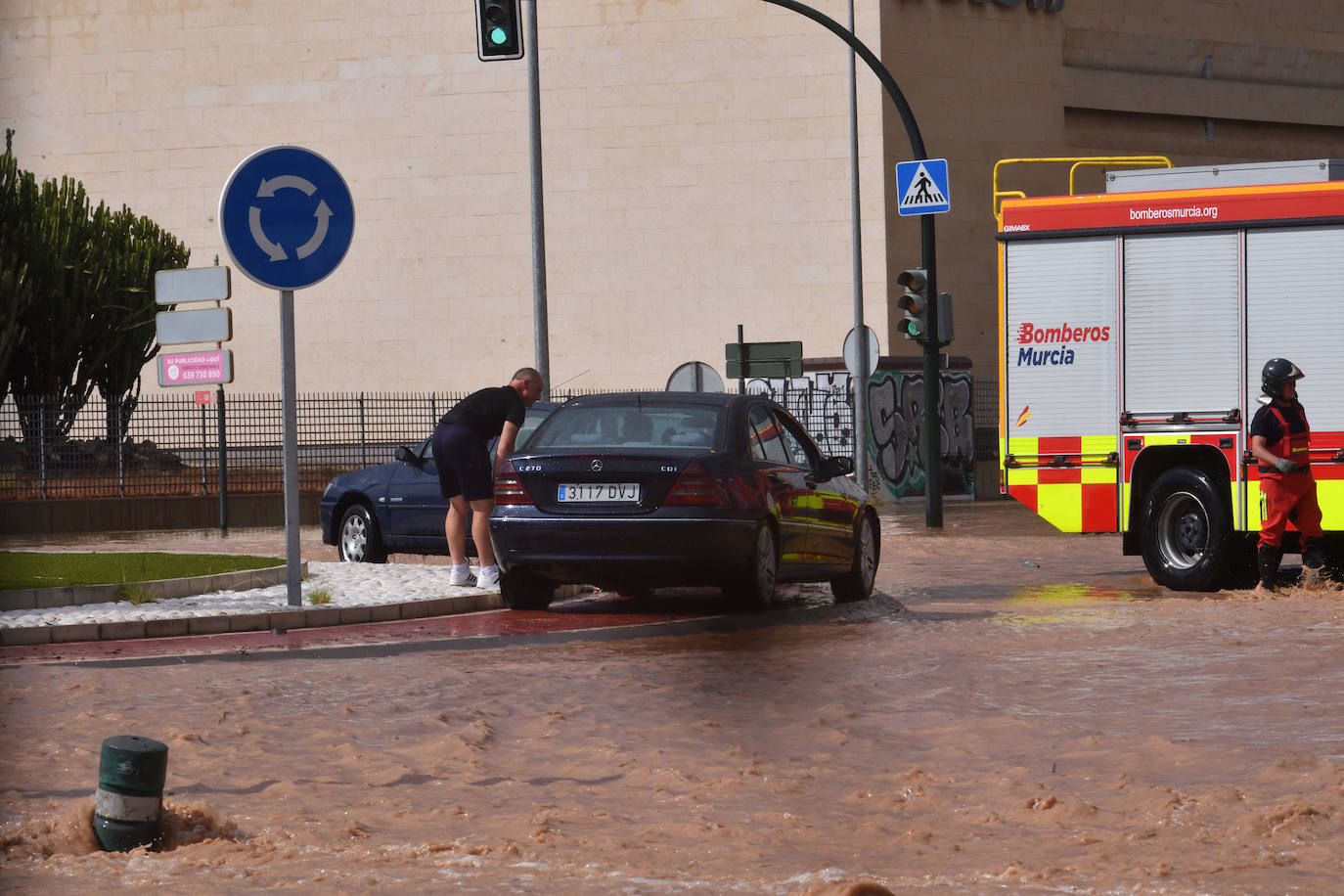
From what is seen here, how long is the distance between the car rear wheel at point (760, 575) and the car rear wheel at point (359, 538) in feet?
17.7

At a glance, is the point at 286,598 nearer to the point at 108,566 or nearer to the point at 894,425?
the point at 108,566

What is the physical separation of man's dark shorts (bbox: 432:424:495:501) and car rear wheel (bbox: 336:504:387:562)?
349 centimetres

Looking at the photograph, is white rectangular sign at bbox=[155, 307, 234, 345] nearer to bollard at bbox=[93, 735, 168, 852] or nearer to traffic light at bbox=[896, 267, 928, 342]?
traffic light at bbox=[896, 267, 928, 342]

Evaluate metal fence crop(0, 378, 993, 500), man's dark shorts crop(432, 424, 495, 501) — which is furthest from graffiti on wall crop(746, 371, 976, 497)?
man's dark shorts crop(432, 424, 495, 501)

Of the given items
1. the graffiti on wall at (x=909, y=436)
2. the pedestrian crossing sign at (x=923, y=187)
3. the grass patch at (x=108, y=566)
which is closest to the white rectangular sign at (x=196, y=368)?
the grass patch at (x=108, y=566)

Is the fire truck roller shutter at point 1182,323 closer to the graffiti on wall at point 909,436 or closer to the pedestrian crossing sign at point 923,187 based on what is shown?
the pedestrian crossing sign at point 923,187

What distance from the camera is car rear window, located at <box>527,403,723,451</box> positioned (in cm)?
1249

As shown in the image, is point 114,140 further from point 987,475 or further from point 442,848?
point 442,848

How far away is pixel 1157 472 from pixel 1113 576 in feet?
6.16

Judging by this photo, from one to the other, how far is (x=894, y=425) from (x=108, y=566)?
19.0 metres

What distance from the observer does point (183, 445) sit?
28.7 m

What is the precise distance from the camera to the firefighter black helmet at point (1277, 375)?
13.4 m

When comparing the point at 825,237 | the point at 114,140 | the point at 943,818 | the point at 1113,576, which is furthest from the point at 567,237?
the point at 943,818

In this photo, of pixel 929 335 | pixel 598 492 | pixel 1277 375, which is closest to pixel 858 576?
pixel 598 492
